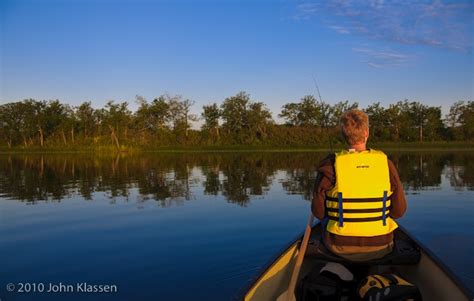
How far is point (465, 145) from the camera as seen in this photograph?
4966 cm

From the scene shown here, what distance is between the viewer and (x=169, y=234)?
26.9 feet

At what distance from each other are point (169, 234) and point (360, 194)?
552 centimetres

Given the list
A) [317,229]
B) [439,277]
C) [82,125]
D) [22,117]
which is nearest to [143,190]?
[317,229]

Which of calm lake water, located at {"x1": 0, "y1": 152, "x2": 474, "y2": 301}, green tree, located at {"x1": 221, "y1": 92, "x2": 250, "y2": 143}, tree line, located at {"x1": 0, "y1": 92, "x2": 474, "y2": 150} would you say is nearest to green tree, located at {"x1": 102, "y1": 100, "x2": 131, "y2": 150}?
tree line, located at {"x1": 0, "y1": 92, "x2": 474, "y2": 150}

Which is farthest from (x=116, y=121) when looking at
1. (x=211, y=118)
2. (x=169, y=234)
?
(x=169, y=234)

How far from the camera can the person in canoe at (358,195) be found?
11.0ft

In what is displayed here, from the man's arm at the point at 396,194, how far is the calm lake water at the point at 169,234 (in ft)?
7.89

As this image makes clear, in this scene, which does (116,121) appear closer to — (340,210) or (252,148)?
(252,148)

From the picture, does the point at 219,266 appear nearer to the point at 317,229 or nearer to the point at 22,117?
the point at 317,229

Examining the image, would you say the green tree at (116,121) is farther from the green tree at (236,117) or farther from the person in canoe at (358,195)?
the person in canoe at (358,195)

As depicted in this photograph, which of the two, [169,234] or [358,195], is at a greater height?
[358,195]

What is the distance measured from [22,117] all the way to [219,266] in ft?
255

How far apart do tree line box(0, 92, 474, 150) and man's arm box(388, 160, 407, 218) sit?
51912 millimetres

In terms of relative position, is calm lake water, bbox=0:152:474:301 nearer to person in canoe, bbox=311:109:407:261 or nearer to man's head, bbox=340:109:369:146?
person in canoe, bbox=311:109:407:261
